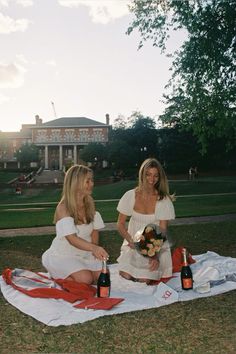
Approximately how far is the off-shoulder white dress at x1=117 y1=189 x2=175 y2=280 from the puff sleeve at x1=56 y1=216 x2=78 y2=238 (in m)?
1.05

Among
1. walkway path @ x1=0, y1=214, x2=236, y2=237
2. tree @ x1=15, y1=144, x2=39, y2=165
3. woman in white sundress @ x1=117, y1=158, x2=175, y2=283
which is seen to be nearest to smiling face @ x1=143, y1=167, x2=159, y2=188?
woman in white sundress @ x1=117, y1=158, x2=175, y2=283

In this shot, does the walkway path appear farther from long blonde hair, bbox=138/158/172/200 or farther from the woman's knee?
the woman's knee

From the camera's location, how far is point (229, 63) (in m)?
13.2

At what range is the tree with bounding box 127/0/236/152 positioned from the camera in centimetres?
1248

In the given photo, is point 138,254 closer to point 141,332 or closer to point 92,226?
point 92,226

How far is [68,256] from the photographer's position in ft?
17.5

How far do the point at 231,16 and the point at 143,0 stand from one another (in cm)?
412

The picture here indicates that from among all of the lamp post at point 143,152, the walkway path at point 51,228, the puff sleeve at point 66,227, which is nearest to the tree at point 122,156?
the lamp post at point 143,152

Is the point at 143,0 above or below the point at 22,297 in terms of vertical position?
above

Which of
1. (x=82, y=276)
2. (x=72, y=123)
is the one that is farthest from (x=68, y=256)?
(x=72, y=123)

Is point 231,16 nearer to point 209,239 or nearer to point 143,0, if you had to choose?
point 143,0

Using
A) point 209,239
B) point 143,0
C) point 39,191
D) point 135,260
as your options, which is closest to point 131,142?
point 39,191

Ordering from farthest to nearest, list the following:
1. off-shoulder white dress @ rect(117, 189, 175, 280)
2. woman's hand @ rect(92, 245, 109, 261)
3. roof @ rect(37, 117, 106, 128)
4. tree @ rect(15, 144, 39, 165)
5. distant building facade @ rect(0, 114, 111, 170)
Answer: roof @ rect(37, 117, 106, 128)
distant building facade @ rect(0, 114, 111, 170)
tree @ rect(15, 144, 39, 165)
off-shoulder white dress @ rect(117, 189, 175, 280)
woman's hand @ rect(92, 245, 109, 261)

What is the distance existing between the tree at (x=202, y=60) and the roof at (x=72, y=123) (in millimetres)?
81696
